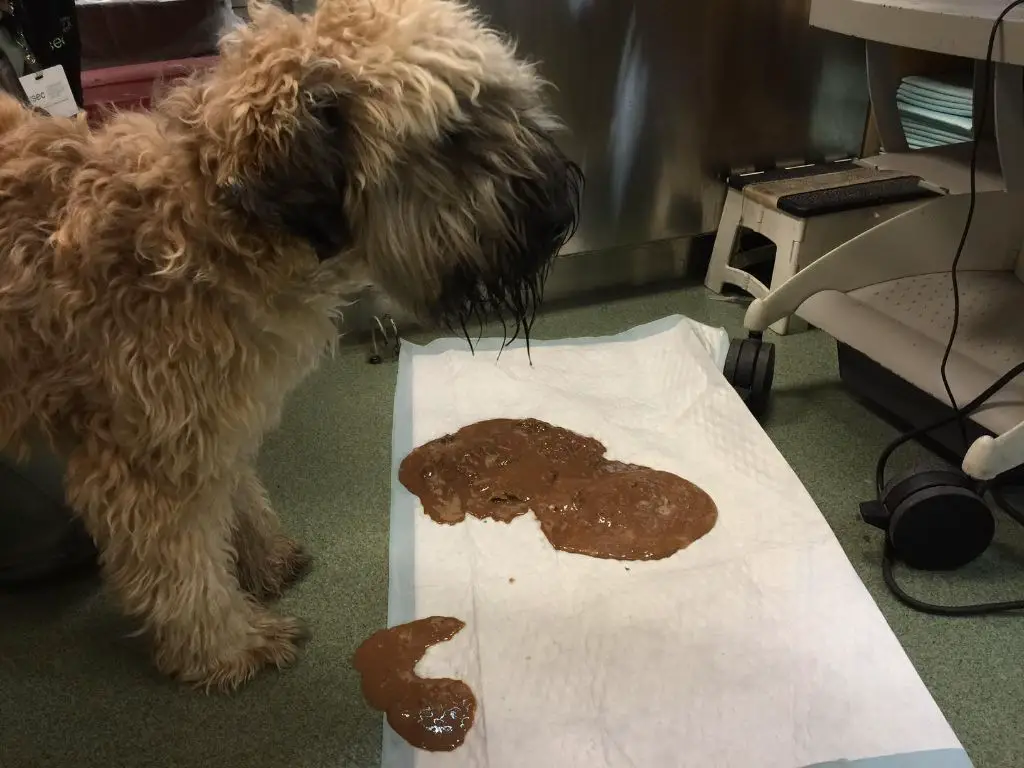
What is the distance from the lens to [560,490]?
6.08 feet

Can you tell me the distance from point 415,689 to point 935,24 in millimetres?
1480

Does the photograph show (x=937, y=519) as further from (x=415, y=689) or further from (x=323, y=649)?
(x=323, y=649)

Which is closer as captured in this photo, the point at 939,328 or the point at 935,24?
the point at 935,24

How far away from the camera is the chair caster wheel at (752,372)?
212 centimetres

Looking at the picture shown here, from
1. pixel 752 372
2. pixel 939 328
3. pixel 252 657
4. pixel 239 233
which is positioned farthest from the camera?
pixel 752 372

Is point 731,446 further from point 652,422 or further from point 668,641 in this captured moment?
point 668,641

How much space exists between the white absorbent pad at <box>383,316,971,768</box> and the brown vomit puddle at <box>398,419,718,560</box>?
32 millimetres

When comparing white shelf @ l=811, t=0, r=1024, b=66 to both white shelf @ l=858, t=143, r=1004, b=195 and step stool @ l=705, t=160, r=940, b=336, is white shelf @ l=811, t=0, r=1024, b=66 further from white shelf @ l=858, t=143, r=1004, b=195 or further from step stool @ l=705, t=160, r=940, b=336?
step stool @ l=705, t=160, r=940, b=336

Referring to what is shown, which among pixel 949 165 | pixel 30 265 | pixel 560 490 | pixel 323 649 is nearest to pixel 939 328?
pixel 949 165

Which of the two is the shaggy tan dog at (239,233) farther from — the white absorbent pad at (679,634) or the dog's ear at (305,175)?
the white absorbent pad at (679,634)

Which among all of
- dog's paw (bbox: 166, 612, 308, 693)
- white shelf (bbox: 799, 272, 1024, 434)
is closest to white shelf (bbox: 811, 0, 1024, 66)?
white shelf (bbox: 799, 272, 1024, 434)

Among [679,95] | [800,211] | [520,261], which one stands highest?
[520,261]

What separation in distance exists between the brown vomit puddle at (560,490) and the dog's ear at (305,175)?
91 cm

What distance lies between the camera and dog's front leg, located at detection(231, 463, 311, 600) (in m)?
1.62
